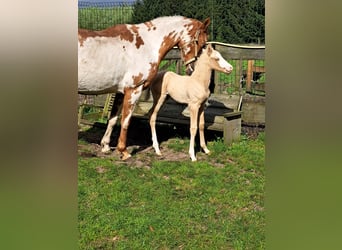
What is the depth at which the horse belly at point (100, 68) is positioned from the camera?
6.14ft

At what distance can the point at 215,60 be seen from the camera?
79.0 inches

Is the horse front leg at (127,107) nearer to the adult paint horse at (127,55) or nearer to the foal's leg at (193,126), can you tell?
the adult paint horse at (127,55)

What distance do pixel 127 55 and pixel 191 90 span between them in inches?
15.4

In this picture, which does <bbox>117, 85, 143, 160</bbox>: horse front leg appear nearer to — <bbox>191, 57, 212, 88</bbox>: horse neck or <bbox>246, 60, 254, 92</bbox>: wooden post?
<bbox>191, 57, 212, 88</bbox>: horse neck

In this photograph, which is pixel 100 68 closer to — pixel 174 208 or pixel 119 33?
pixel 119 33

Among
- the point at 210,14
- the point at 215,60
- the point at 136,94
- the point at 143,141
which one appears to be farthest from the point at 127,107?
the point at 210,14

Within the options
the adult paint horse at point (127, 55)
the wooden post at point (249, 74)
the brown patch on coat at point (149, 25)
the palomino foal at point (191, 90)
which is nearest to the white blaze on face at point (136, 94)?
the adult paint horse at point (127, 55)

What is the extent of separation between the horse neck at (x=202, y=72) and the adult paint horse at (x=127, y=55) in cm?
5

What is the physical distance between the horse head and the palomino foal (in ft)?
0.11

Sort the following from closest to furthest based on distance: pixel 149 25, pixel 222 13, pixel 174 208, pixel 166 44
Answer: pixel 174 208
pixel 222 13
pixel 149 25
pixel 166 44
